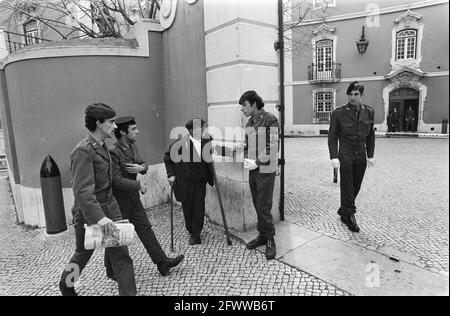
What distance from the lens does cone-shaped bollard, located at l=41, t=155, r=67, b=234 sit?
4.93m

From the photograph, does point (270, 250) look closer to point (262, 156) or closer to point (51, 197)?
point (262, 156)

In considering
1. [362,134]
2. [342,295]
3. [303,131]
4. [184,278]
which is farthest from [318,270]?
[303,131]

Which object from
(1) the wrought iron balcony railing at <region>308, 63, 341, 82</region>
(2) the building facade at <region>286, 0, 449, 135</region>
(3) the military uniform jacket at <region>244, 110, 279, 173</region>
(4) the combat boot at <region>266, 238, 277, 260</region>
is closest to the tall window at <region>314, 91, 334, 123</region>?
(2) the building facade at <region>286, 0, 449, 135</region>

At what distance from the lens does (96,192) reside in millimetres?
2635

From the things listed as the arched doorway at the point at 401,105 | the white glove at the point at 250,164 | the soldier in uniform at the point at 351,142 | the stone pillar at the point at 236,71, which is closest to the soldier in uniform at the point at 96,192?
the white glove at the point at 250,164

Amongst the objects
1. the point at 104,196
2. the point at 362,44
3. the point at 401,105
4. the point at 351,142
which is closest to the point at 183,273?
the point at 104,196

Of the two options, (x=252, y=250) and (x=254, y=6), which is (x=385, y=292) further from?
(x=254, y=6)

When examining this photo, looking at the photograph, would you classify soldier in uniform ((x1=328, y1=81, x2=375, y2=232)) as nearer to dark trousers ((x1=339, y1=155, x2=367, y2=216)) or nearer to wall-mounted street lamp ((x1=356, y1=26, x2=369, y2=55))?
dark trousers ((x1=339, y1=155, x2=367, y2=216))

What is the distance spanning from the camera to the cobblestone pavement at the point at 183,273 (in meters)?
3.03

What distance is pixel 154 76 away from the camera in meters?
5.75

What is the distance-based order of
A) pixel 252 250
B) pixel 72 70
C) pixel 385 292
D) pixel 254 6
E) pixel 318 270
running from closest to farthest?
pixel 385 292
pixel 318 270
pixel 252 250
pixel 254 6
pixel 72 70

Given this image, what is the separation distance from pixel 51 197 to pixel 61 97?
65.3 inches

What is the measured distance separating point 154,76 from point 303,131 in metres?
18.0

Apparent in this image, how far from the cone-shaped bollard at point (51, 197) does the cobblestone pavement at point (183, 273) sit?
1.03ft
